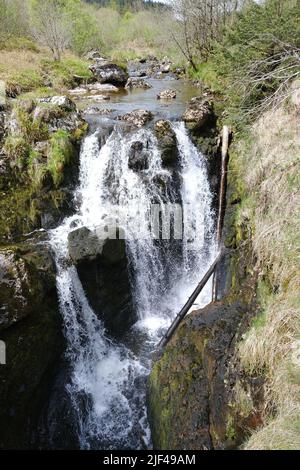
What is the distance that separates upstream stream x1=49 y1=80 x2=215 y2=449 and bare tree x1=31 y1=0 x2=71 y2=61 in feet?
51.8

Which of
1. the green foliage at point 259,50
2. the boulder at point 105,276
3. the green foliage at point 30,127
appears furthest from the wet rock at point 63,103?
the green foliage at point 259,50

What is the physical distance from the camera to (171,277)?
877cm

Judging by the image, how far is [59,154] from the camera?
855cm

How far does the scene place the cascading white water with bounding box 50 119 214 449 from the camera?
631cm

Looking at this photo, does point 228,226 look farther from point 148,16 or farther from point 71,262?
point 148,16

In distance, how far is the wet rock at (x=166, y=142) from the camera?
9156 mm

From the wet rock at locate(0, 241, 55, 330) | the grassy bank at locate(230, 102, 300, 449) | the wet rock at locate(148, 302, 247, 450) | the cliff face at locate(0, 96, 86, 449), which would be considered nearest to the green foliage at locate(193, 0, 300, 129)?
the grassy bank at locate(230, 102, 300, 449)

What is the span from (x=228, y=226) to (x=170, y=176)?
2455 mm

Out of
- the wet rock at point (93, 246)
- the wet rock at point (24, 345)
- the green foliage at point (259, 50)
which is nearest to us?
the wet rock at point (24, 345)

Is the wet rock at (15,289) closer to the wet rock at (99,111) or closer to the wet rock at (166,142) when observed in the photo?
the wet rock at (166,142)

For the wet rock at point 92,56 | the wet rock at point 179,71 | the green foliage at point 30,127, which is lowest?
the green foliage at point 30,127

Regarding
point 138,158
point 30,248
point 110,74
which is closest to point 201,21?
point 110,74

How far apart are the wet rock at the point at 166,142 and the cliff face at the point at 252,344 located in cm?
301

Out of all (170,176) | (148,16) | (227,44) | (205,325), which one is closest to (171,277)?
(170,176)
